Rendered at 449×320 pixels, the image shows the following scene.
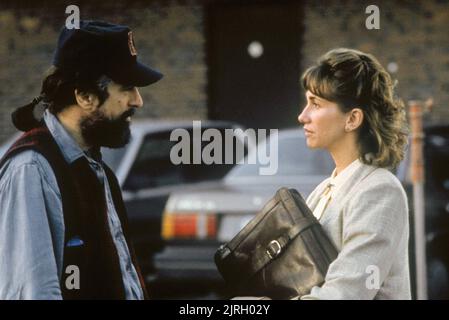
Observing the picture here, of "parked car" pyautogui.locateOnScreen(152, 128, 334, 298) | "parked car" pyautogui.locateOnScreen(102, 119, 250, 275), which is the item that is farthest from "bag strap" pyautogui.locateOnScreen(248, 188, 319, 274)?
"parked car" pyautogui.locateOnScreen(102, 119, 250, 275)

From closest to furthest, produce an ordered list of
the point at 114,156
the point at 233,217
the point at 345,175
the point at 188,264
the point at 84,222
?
the point at 84,222, the point at 345,175, the point at 233,217, the point at 188,264, the point at 114,156

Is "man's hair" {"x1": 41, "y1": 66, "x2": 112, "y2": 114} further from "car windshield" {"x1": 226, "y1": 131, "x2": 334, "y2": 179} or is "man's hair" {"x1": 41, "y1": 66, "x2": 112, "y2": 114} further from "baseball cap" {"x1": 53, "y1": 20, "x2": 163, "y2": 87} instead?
"car windshield" {"x1": 226, "y1": 131, "x2": 334, "y2": 179}

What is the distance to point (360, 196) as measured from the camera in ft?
8.05

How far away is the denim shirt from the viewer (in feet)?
7.53

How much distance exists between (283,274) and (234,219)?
11.3 ft

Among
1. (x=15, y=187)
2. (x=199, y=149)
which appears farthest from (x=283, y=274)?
(x=199, y=149)

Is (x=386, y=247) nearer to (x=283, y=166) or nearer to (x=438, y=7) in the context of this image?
(x=283, y=166)

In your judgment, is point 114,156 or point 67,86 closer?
point 67,86

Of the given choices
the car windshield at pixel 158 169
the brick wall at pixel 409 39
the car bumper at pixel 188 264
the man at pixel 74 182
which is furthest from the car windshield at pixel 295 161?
the brick wall at pixel 409 39

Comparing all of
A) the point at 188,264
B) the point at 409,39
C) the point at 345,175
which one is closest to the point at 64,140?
the point at 345,175

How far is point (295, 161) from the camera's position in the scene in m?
6.12

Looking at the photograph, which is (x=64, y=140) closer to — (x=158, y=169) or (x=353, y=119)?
(x=353, y=119)

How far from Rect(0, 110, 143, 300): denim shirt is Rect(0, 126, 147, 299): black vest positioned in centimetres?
3

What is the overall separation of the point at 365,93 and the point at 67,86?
0.79 meters
